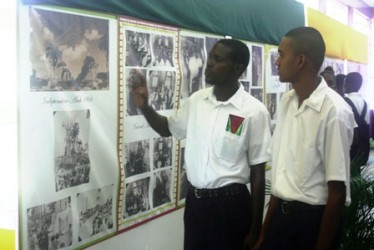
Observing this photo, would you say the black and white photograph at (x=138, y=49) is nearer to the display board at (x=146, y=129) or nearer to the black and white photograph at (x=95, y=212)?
the display board at (x=146, y=129)

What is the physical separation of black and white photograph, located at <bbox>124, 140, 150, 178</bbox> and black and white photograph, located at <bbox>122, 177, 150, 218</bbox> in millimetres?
64

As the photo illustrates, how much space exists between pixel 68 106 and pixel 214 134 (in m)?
0.71

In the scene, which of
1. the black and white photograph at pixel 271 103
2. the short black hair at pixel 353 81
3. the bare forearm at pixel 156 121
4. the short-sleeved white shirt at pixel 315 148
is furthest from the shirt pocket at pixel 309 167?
the short black hair at pixel 353 81

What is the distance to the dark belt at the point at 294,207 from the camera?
5.46 feet

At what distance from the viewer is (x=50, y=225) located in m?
1.97

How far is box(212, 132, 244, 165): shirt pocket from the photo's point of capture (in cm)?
199

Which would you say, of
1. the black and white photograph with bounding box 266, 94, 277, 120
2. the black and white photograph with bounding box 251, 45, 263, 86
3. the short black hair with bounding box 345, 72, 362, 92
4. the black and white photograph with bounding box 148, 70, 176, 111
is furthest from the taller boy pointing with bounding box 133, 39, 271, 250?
the short black hair with bounding box 345, 72, 362, 92

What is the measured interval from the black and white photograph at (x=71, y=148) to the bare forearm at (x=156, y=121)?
0.97 ft

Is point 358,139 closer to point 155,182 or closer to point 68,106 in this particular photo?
point 155,182

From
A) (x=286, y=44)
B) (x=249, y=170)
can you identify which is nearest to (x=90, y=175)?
(x=249, y=170)

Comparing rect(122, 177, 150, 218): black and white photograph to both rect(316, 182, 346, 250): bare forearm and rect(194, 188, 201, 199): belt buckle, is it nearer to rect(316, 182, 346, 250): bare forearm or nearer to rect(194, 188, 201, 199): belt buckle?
rect(194, 188, 201, 199): belt buckle

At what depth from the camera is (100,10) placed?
7.00 feet

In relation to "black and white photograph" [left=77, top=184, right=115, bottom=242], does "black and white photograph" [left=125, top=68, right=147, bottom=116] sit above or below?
above

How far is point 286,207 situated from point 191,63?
Answer: 4.77 feet
